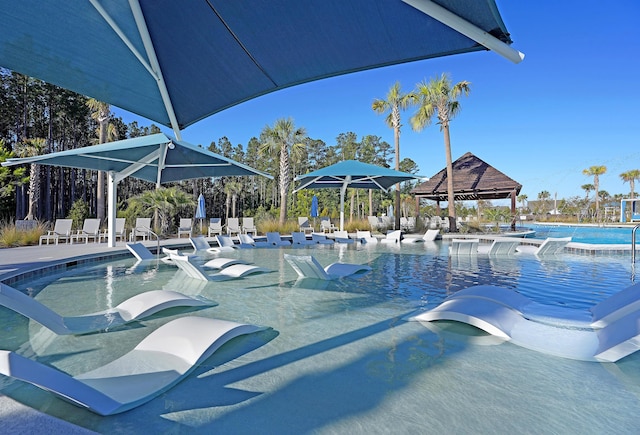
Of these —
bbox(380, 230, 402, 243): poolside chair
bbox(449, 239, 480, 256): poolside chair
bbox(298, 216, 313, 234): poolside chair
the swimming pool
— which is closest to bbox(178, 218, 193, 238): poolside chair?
bbox(298, 216, 313, 234): poolside chair

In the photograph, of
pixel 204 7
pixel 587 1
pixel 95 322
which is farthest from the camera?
pixel 587 1

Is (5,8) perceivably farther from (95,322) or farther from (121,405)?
(95,322)

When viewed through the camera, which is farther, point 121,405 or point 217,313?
point 217,313

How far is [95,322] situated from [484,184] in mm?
22223

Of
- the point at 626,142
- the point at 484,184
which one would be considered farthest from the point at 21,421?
the point at 626,142

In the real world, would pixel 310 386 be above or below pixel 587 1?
below

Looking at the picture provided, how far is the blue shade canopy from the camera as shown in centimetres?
224

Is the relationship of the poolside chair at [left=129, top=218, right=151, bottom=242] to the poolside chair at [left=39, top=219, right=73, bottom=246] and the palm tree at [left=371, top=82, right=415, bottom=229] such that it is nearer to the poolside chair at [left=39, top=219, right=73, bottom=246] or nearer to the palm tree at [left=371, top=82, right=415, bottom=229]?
the poolside chair at [left=39, top=219, right=73, bottom=246]

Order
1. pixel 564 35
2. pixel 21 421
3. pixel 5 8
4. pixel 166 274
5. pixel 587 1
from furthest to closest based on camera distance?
pixel 564 35 < pixel 587 1 < pixel 166 274 < pixel 5 8 < pixel 21 421

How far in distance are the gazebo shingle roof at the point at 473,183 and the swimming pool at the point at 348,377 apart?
17115 millimetres

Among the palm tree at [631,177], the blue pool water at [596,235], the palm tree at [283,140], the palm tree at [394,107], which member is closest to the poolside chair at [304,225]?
the palm tree at [283,140]

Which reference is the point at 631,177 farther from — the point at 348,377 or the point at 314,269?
the point at 348,377

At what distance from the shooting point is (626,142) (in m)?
35.5

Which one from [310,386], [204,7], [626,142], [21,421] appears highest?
[626,142]
